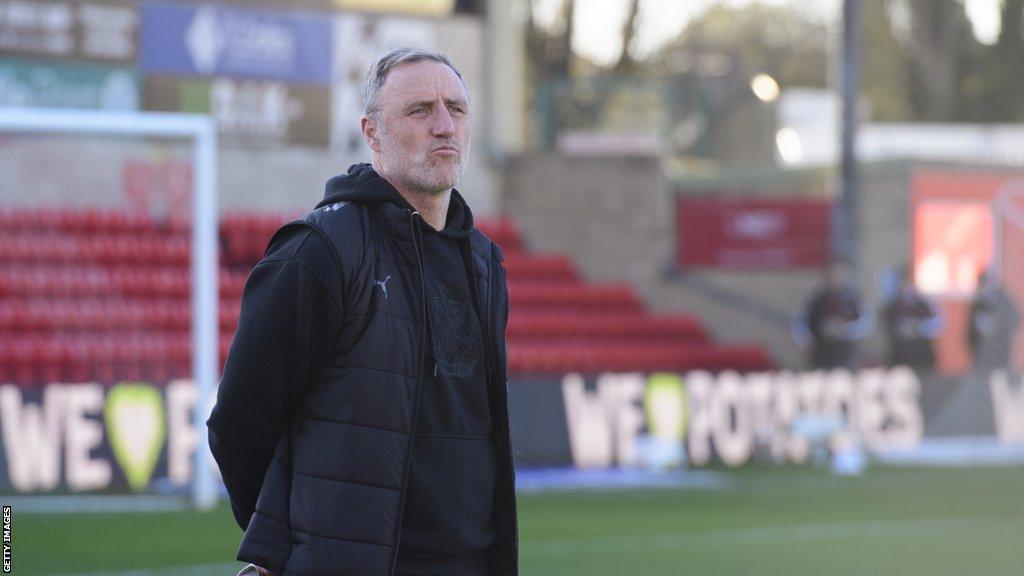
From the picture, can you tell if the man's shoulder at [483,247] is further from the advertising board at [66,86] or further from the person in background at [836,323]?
the person in background at [836,323]

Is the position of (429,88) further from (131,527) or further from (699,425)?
(699,425)

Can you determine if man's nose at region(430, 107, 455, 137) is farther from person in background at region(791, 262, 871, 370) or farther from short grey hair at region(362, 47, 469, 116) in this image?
person in background at region(791, 262, 871, 370)

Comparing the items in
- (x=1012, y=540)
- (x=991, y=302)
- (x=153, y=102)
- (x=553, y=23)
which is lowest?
(x=1012, y=540)

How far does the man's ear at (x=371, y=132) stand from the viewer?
149 inches

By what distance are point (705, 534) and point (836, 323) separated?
7.65m

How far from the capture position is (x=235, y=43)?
20422 mm

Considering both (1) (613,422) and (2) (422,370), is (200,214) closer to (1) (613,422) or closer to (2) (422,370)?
(1) (613,422)

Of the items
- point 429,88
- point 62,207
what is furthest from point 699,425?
point 429,88

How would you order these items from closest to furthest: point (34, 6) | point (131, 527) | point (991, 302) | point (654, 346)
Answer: point (131, 527)
point (34, 6)
point (654, 346)
point (991, 302)

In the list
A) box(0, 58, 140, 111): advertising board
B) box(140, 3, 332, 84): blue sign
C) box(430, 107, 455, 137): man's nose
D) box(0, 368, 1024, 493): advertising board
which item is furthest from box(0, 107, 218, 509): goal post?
box(430, 107, 455, 137): man's nose

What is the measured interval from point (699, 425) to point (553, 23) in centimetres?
1834

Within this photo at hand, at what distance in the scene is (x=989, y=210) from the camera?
23438 mm

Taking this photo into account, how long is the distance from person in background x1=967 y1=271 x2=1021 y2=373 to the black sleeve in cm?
1952

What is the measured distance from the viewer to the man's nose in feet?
12.1
